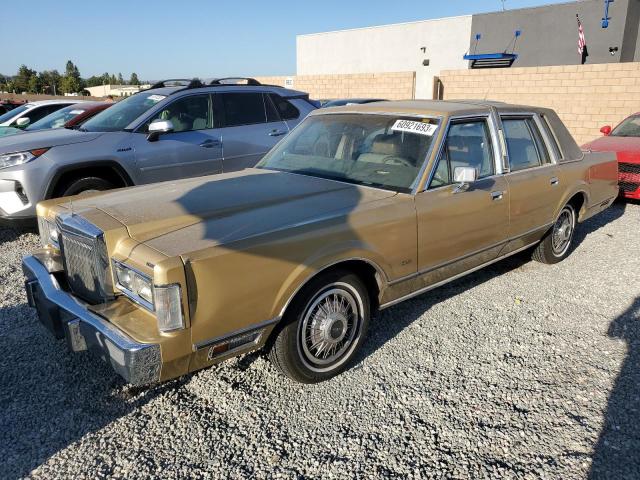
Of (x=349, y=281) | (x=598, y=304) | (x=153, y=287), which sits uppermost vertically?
(x=153, y=287)

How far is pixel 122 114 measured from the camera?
6.53 metres

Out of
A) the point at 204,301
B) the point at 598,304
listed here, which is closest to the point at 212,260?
the point at 204,301

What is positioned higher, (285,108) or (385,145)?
(285,108)

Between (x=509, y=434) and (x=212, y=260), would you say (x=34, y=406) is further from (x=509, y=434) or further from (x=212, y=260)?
(x=509, y=434)

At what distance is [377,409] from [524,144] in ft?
9.95

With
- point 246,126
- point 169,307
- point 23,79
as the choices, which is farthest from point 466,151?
point 23,79

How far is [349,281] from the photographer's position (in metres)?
3.19

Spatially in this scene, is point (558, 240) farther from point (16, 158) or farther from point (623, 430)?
point (16, 158)

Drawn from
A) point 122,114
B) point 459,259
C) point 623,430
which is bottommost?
point 623,430

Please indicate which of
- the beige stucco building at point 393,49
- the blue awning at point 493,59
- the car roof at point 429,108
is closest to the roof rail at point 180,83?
the car roof at point 429,108

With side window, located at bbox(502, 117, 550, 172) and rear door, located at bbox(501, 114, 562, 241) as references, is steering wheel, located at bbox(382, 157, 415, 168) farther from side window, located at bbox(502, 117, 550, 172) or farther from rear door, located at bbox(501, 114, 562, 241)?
side window, located at bbox(502, 117, 550, 172)

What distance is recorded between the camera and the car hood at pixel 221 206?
272cm

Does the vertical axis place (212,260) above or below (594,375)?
above

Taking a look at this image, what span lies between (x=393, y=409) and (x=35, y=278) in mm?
2375
